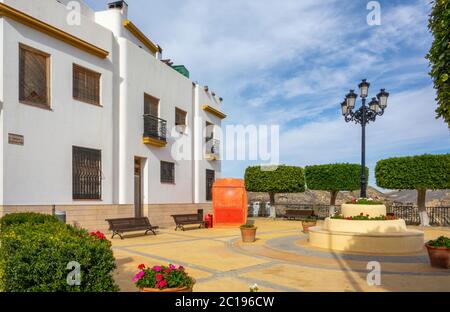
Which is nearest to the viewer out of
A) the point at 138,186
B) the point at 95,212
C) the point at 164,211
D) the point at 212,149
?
the point at 95,212

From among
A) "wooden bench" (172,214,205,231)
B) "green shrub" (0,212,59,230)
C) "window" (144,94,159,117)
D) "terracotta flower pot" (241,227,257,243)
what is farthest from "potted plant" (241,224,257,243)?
"window" (144,94,159,117)

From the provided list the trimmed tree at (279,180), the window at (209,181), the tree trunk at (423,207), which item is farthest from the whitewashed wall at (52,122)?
the tree trunk at (423,207)

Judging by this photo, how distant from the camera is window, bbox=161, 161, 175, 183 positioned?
69.1 feet

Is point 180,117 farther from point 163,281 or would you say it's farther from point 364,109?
point 163,281

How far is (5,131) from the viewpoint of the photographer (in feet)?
40.4

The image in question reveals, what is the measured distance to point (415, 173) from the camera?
2212 centimetres

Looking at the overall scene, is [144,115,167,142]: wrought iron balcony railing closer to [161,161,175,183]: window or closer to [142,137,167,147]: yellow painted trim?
[142,137,167,147]: yellow painted trim

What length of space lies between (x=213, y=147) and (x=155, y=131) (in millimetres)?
7896

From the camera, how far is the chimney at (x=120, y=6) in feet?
63.6

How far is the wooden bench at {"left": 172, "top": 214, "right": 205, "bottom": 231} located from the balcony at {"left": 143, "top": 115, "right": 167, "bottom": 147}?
14.3 feet

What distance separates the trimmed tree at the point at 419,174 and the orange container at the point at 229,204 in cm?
1030

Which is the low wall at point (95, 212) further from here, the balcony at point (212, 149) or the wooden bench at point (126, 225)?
the balcony at point (212, 149)

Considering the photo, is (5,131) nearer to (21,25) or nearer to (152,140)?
(21,25)

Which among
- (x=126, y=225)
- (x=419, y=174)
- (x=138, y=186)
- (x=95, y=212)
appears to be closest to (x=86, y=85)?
(x=95, y=212)
